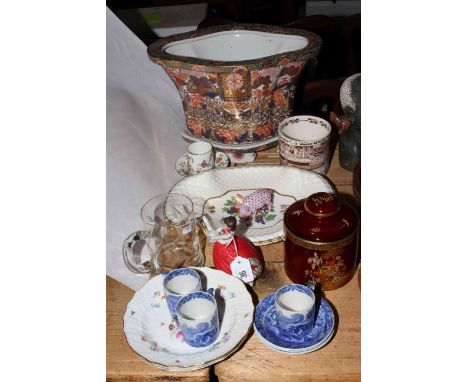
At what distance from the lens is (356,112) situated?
115 centimetres

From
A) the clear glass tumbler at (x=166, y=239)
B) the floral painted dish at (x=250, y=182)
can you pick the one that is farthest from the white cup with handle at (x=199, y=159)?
the clear glass tumbler at (x=166, y=239)

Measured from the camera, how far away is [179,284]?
0.88 metres

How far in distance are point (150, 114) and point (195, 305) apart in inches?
31.7

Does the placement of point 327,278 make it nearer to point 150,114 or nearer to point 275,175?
point 275,175

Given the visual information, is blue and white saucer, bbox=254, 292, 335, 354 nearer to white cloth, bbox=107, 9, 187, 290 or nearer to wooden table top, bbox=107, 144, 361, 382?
wooden table top, bbox=107, 144, 361, 382

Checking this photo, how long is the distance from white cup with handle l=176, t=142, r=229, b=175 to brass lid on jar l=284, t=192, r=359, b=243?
0.41m

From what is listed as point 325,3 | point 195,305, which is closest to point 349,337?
point 195,305

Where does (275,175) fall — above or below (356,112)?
below

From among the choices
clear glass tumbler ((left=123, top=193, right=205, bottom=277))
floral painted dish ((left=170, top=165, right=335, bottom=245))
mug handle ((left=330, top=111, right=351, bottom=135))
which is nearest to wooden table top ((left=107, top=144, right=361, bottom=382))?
clear glass tumbler ((left=123, top=193, right=205, bottom=277))

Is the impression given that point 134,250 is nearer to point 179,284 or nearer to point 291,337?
point 179,284

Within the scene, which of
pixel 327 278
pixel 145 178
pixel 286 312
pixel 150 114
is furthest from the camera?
pixel 150 114

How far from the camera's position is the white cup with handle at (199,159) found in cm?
126

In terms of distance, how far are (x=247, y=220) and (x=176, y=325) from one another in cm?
32

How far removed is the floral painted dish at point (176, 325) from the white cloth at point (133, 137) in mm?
83
